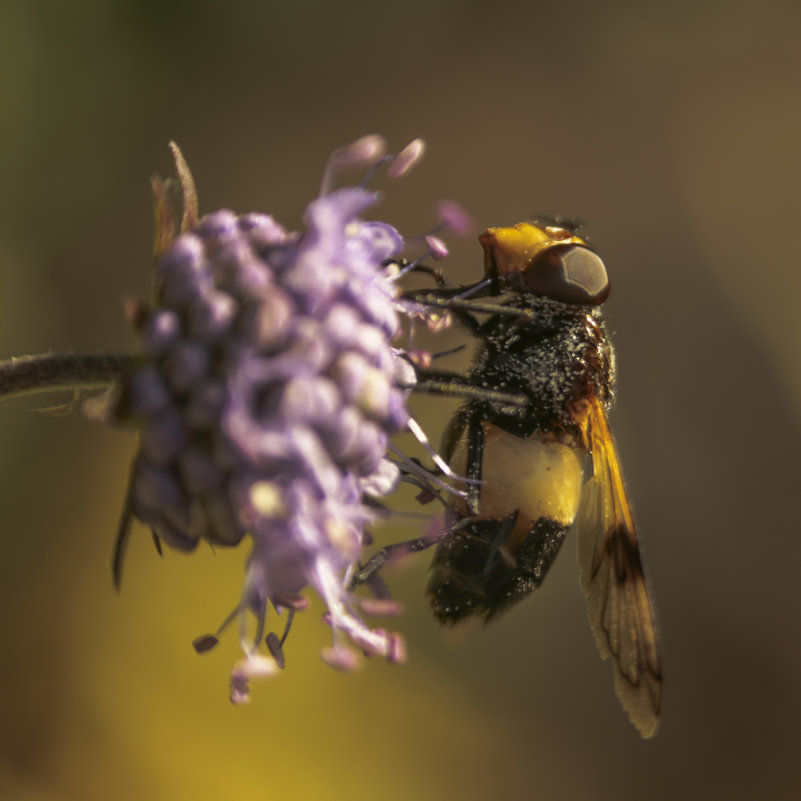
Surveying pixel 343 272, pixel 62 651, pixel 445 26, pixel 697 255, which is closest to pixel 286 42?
pixel 445 26

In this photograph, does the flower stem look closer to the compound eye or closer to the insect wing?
the compound eye

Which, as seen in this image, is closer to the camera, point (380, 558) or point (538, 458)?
point (380, 558)

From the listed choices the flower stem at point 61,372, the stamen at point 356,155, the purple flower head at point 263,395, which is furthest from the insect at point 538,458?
the flower stem at point 61,372

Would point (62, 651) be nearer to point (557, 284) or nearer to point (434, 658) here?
point (434, 658)

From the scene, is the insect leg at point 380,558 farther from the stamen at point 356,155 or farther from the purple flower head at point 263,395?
the stamen at point 356,155

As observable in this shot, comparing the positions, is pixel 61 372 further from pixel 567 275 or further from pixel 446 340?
pixel 446 340

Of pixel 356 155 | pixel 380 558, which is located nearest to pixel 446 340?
pixel 380 558
